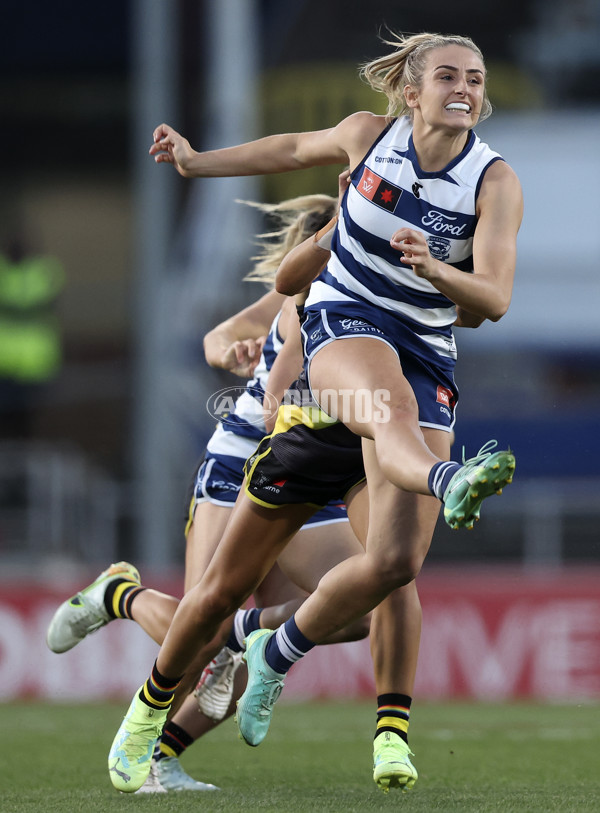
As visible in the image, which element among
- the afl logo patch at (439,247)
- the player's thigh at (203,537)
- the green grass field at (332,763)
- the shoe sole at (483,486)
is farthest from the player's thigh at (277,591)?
the shoe sole at (483,486)

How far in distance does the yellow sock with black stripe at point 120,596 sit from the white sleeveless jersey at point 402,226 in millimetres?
1733

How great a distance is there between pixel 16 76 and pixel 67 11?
1985 mm

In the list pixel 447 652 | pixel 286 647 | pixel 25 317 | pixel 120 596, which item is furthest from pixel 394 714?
pixel 25 317

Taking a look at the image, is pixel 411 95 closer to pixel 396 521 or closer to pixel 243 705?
pixel 396 521

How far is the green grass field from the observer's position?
15.2 ft

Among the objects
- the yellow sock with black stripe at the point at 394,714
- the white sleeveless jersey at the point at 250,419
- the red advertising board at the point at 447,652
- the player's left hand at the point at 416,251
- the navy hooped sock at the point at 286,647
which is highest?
the player's left hand at the point at 416,251

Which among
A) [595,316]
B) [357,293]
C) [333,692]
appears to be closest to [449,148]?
[357,293]

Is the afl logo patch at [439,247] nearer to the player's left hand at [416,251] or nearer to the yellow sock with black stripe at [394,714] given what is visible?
the player's left hand at [416,251]

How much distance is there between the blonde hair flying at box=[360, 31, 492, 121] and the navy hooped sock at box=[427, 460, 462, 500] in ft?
4.41

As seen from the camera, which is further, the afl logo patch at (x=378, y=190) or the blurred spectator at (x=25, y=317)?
the blurred spectator at (x=25, y=317)

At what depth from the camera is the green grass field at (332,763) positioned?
462 centimetres

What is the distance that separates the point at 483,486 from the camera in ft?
12.3

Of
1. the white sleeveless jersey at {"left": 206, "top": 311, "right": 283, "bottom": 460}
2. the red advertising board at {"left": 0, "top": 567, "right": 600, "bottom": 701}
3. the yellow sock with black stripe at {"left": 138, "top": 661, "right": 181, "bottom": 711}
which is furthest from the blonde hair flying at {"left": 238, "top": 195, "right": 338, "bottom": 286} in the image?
the red advertising board at {"left": 0, "top": 567, "right": 600, "bottom": 701}

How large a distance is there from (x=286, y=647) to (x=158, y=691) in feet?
1.72
